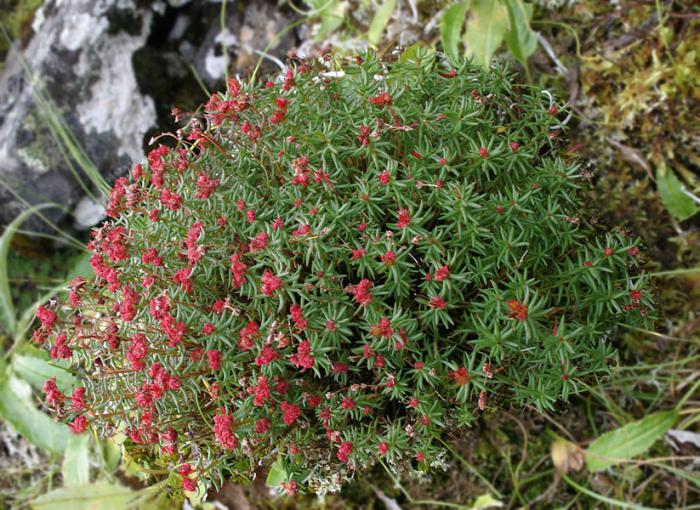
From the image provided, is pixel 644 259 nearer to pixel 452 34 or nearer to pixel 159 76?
pixel 452 34

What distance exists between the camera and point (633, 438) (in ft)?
7.39

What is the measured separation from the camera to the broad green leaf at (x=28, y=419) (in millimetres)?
2686

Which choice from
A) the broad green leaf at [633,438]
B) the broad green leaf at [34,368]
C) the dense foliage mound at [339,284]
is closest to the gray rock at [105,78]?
the broad green leaf at [34,368]

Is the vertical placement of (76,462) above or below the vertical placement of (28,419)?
below

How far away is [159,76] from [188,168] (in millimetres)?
1383

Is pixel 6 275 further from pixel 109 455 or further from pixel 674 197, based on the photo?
pixel 674 197

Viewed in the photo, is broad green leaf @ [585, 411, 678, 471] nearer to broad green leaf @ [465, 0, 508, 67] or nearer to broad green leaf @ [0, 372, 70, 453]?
broad green leaf @ [465, 0, 508, 67]

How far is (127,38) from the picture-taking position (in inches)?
114

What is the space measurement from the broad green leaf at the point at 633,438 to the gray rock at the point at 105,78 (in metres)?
2.19

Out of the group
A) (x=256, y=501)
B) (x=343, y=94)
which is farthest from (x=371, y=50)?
(x=256, y=501)

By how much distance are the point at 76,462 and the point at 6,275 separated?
3.05ft

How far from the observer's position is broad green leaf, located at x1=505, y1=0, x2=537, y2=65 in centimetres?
256

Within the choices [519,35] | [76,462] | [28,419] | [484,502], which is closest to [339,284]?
[484,502]

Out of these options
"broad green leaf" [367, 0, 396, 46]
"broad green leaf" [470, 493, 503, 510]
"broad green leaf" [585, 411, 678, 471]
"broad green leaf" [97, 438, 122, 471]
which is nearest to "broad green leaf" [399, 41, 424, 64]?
"broad green leaf" [367, 0, 396, 46]
